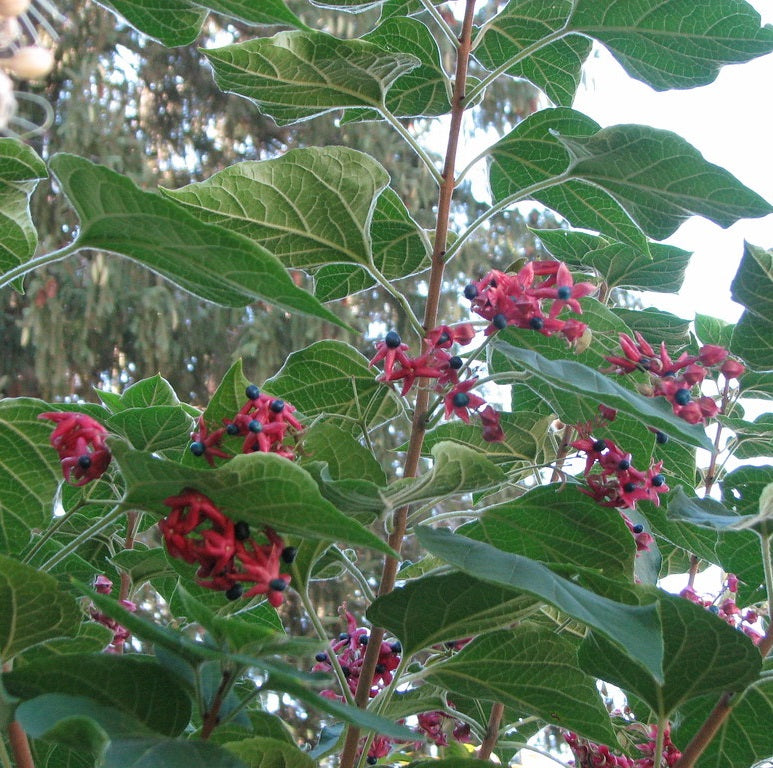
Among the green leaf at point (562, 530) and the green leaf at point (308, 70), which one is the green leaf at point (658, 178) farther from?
→ the green leaf at point (562, 530)

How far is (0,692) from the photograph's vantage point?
880 mm

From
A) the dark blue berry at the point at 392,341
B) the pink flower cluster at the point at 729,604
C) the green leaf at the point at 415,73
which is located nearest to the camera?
the dark blue berry at the point at 392,341

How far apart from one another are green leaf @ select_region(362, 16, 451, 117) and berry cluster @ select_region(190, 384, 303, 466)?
24.3 inches

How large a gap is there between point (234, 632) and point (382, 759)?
660 mm

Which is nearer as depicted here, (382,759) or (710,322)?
(382,759)

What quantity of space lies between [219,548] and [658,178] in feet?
2.46

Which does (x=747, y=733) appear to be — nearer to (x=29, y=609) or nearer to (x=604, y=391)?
(x=604, y=391)

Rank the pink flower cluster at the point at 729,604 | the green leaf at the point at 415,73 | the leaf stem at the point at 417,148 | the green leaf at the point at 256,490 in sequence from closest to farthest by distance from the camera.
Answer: the green leaf at the point at 256,490
the leaf stem at the point at 417,148
the green leaf at the point at 415,73
the pink flower cluster at the point at 729,604

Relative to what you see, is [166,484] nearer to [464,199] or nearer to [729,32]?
[729,32]

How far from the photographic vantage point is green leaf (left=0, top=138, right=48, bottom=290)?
1.14 meters

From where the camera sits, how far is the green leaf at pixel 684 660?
3.59 feet

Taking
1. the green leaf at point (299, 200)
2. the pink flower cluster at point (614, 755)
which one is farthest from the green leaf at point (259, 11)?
the pink flower cluster at point (614, 755)

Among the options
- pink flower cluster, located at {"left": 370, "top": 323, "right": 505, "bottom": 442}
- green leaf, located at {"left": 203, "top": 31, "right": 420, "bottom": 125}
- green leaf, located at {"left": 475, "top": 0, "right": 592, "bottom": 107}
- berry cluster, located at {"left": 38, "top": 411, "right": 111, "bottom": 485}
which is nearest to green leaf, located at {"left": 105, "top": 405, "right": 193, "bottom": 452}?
berry cluster, located at {"left": 38, "top": 411, "right": 111, "bottom": 485}

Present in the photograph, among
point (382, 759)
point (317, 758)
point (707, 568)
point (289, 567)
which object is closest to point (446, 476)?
point (289, 567)
